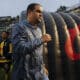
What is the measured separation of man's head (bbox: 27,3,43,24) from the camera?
16.4 feet

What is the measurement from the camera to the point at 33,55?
4988 millimetres

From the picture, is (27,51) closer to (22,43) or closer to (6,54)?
(22,43)

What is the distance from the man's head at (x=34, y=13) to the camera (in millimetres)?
4995

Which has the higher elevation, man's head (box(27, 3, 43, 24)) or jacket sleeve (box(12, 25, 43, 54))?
man's head (box(27, 3, 43, 24))

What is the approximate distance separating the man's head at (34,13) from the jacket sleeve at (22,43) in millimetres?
181

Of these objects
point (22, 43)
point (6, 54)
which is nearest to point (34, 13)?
point (22, 43)

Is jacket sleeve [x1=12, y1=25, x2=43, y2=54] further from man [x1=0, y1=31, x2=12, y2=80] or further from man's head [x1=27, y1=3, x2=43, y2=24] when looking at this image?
man [x1=0, y1=31, x2=12, y2=80]

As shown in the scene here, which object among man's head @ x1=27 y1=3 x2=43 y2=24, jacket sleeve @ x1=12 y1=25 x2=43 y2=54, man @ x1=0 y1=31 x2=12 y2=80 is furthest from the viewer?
man @ x1=0 y1=31 x2=12 y2=80

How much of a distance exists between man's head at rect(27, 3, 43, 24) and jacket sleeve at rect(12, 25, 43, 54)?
0.59 ft

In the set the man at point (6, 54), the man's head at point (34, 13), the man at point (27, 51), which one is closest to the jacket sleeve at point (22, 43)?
the man at point (27, 51)

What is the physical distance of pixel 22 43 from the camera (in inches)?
192

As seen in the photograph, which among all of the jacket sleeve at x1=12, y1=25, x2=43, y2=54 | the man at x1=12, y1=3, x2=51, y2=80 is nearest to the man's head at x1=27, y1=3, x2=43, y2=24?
the man at x1=12, y1=3, x2=51, y2=80

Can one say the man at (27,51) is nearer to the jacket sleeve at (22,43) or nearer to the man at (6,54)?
the jacket sleeve at (22,43)

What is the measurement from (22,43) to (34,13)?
0.42 metres
